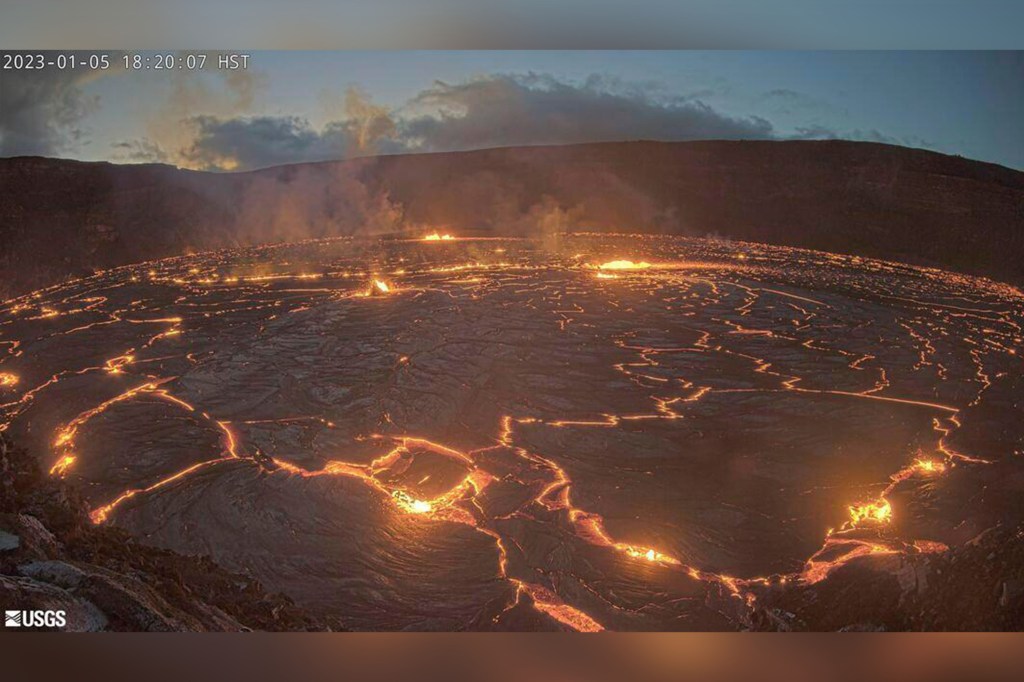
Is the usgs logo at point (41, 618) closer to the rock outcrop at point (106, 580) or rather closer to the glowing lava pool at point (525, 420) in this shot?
the rock outcrop at point (106, 580)

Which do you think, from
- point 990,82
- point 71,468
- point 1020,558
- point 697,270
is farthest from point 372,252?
point 1020,558

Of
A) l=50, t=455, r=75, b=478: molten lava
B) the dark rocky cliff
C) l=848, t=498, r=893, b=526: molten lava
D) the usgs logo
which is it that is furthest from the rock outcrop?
l=848, t=498, r=893, b=526: molten lava

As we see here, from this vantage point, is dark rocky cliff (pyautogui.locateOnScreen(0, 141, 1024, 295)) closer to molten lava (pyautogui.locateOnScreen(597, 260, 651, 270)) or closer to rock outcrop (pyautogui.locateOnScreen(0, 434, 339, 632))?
molten lava (pyautogui.locateOnScreen(597, 260, 651, 270))

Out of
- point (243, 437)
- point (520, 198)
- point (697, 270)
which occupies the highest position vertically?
point (520, 198)

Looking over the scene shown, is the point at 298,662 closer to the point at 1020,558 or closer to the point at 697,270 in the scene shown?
the point at 1020,558

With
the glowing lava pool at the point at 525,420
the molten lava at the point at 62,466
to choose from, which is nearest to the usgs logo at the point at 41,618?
the glowing lava pool at the point at 525,420
